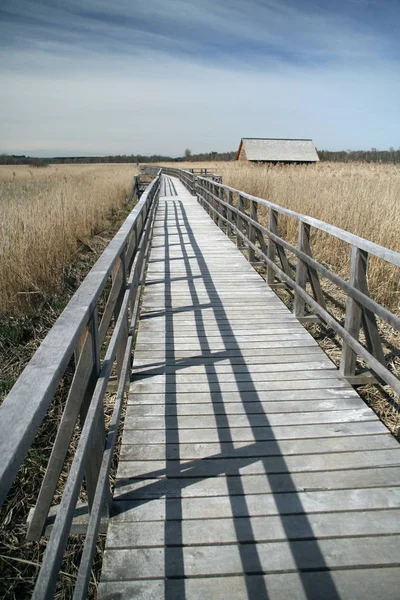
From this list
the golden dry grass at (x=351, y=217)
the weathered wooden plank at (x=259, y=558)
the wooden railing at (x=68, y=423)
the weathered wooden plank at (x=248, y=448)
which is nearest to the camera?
the wooden railing at (x=68, y=423)

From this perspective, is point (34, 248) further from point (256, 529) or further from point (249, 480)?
point (256, 529)

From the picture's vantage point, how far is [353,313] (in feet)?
10.7

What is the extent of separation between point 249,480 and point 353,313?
146 centimetres

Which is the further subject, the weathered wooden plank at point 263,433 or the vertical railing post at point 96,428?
the weathered wooden plank at point 263,433

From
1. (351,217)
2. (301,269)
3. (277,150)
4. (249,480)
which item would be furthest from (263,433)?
(277,150)

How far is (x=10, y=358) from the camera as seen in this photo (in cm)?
461

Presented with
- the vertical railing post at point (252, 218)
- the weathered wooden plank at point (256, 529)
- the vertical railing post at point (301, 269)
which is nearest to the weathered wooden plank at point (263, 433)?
the weathered wooden plank at point (256, 529)

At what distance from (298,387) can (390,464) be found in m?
0.95

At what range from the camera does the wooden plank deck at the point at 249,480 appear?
1854 mm

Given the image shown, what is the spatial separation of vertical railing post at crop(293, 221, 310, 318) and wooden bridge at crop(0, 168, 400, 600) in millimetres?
250

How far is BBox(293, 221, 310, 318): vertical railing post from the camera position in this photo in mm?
4508

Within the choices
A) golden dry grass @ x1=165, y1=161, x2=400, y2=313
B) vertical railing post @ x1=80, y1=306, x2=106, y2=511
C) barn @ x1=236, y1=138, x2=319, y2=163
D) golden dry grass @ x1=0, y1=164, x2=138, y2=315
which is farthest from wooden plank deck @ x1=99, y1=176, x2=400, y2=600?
barn @ x1=236, y1=138, x2=319, y2=163

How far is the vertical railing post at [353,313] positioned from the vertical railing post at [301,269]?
127 centimetres

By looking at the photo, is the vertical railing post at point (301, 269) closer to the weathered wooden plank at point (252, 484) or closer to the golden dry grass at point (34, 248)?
the weathered wooden plank at point (252, 484)
